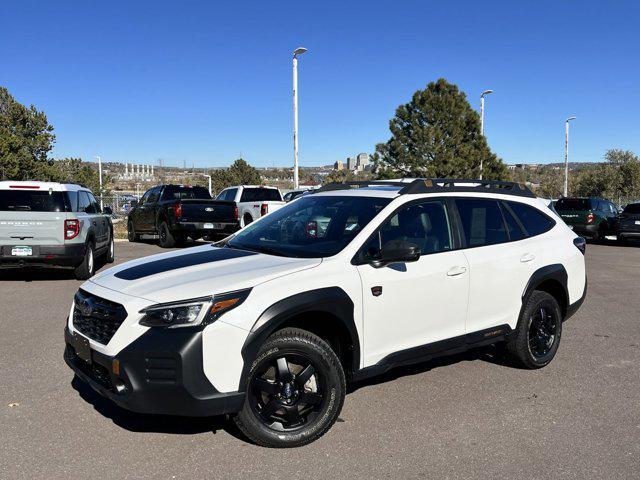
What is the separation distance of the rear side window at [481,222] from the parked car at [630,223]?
646 inches

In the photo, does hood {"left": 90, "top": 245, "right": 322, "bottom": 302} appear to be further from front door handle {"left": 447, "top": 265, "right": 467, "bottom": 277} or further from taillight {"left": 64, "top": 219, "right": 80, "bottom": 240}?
taillight {"left": 64, "top": 219, "right": 80, "bottom": 240}

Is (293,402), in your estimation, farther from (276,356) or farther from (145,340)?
(145,340)

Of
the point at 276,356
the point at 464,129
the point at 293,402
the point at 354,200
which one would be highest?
the point at 464,129

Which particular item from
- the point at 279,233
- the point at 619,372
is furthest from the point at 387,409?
the point at 619,372

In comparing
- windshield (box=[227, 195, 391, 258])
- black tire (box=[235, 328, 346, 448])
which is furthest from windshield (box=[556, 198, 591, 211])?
black tire (box=[235, 328, 346, 448])

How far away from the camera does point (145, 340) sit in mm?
3266

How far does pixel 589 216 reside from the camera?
2028 cm

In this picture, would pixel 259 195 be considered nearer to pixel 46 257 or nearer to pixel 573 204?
pixel 46 257

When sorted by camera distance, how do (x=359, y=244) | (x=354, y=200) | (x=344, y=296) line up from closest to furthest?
(x=344, y=296)
(x=359, y=244)
(x=354, y=200)

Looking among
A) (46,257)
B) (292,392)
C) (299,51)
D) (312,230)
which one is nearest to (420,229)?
(312,230)

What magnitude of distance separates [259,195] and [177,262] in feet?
48.2

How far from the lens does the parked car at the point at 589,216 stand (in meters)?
20.4

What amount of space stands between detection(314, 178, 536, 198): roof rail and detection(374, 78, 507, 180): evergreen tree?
72.9 ft

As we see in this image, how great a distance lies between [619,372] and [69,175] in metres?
45.7
